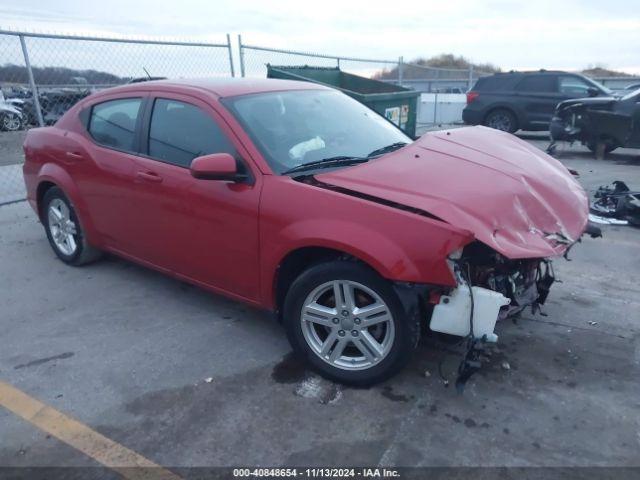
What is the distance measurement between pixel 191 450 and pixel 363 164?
6.18 ft

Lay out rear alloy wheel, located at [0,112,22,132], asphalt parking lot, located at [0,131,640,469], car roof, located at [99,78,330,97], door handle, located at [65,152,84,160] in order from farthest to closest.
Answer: rear alloy wheel, located at [0,112,22,132], door handle, located at [65,152,84,160], car roof, located at [99,78,330,97], asphalt parking lot, located at [0,131,640,469]

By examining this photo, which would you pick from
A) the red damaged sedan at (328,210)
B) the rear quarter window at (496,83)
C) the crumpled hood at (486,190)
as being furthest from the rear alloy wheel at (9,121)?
the crumpled hood at (486,190)

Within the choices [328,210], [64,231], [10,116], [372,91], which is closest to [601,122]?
[372,91]

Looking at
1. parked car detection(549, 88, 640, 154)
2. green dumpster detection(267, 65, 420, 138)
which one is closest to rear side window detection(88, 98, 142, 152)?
green dumpster detection(267, 65, 420, 138)

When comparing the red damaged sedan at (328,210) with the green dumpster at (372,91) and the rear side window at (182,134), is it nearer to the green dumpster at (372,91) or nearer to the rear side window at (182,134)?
the rear side window at (182,134)

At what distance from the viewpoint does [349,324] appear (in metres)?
2.99

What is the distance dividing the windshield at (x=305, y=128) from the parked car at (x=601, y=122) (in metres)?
6.95

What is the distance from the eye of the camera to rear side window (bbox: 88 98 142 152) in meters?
4.07

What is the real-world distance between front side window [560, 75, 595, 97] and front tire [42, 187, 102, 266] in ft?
40.4

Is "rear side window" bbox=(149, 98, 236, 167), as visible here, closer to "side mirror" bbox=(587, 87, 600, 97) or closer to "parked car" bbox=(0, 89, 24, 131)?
"side mirror" bbox=(587, 87, 600, 97)

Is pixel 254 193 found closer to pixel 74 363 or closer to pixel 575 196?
pixel 74 363

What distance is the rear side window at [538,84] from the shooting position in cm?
1331

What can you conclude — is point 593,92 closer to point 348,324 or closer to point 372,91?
point 372,91

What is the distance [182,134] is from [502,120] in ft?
39.3
